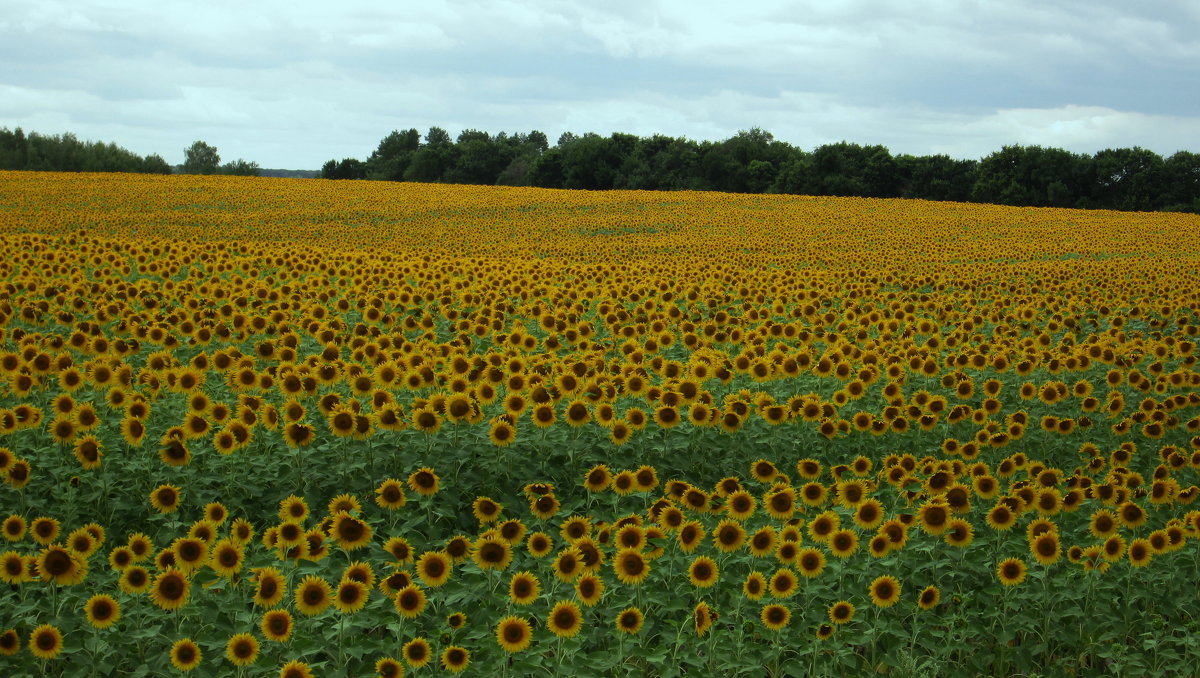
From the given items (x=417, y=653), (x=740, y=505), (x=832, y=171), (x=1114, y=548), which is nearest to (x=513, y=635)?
(x=417, y=653)

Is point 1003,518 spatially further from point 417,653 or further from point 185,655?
point 185,655

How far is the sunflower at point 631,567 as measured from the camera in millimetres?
5590

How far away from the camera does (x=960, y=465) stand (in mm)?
7398

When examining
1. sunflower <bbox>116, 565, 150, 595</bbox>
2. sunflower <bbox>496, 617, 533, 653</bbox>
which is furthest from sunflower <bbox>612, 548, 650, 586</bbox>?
sunflower <bbox>116, 565, 150, 595</bbox>

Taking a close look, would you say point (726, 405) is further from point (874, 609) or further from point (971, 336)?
point (971, 336)

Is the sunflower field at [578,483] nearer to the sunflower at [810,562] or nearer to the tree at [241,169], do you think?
the sunflower at [810,562]

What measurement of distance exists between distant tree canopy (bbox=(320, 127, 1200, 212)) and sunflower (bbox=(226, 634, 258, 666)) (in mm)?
59373

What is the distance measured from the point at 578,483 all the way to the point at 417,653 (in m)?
2.90

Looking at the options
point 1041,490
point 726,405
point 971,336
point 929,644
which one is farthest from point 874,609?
point 971,336

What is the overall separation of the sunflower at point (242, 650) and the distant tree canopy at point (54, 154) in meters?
76.2

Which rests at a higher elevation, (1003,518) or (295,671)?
(1003,518)

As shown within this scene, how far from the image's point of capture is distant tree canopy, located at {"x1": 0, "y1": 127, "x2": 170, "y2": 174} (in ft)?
228

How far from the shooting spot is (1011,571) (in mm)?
6043

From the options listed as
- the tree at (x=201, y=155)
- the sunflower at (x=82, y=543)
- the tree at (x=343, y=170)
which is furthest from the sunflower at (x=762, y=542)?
the tree at (x=201, y=155)
